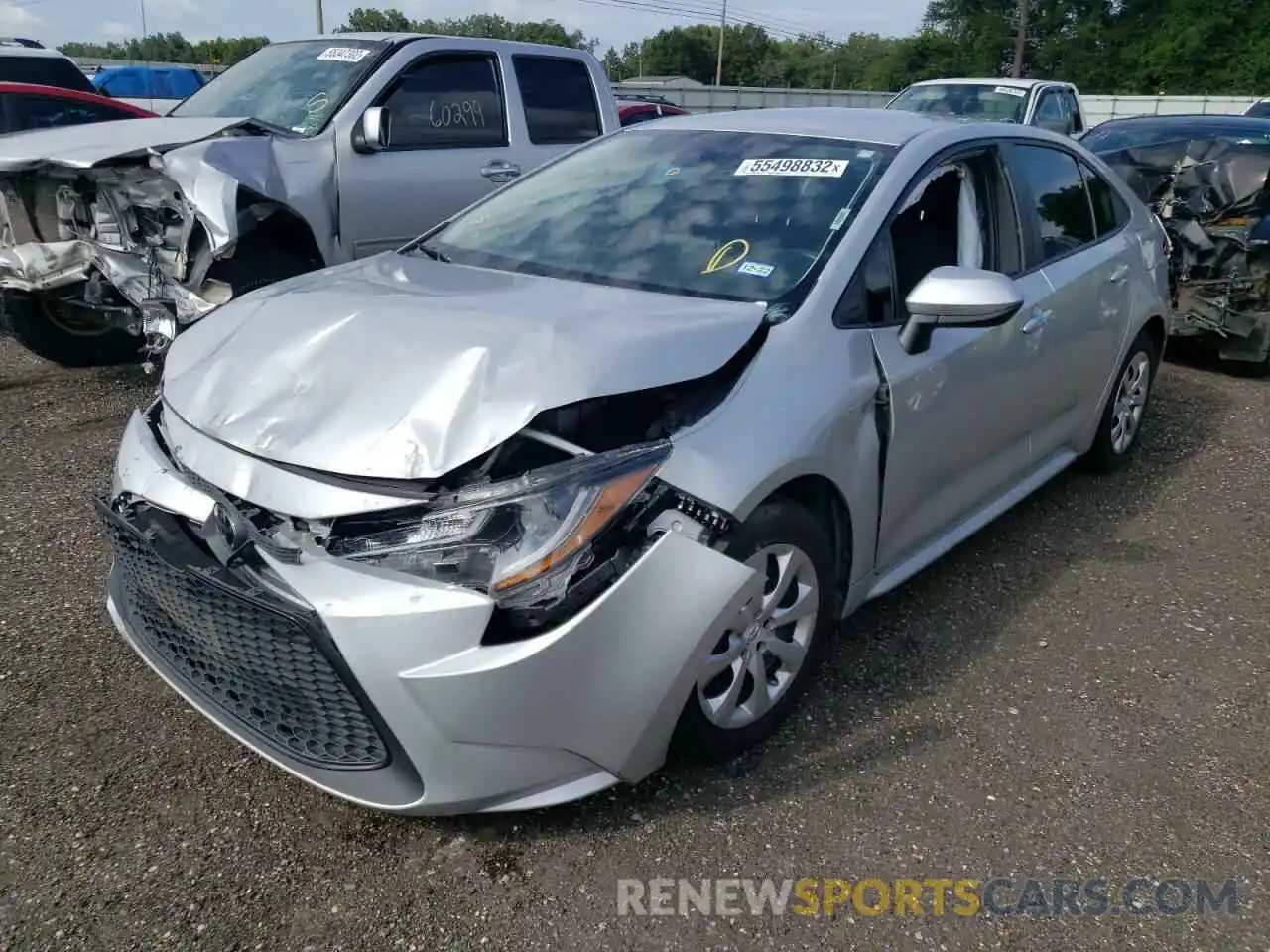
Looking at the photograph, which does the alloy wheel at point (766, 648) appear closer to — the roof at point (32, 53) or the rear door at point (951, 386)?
the rear door at point (951, 386)

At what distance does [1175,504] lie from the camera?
189 inches

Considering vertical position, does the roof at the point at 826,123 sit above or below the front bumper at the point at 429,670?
above

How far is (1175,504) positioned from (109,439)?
5.06m

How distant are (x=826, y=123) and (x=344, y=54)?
373 centimetres

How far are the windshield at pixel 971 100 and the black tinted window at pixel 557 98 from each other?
572cm

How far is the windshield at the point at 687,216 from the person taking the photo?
10.2ft

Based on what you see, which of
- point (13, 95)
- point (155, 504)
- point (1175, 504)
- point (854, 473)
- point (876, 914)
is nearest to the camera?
point (876, 914)

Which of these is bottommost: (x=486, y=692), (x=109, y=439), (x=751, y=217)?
(x=109, y=439)

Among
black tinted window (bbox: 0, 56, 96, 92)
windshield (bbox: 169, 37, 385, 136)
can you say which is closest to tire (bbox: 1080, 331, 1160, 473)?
windshield (bbox: 169, 37, 385, 136)

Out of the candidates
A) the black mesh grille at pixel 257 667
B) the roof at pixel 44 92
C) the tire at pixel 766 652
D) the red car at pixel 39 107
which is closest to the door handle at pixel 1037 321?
the tire at pixel 766 652

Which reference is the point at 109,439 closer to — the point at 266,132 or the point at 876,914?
the point at 266,132

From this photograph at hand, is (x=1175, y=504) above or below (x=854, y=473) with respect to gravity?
below

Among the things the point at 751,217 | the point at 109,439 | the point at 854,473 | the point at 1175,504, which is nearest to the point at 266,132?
the point at 109,439

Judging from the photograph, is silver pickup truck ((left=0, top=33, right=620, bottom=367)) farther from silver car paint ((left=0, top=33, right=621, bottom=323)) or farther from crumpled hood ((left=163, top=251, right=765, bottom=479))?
crumpled hood ((left=163, top=251, right=765, bottom=479))
